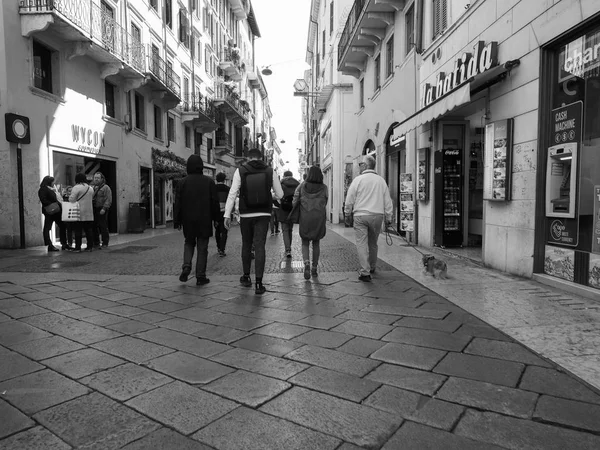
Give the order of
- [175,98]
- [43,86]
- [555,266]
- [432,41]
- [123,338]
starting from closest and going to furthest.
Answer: [123,338] → [555,266] → [432,41] → [43,86] → [175,98]

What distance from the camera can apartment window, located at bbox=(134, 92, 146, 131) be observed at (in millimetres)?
18380

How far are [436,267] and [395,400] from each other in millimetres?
3855

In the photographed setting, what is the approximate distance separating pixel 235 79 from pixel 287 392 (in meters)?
37.2

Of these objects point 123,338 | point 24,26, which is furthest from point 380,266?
point 24,26

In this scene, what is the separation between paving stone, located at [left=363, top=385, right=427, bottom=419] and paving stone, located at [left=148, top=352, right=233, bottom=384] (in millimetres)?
972

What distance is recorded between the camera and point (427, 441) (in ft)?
6.70

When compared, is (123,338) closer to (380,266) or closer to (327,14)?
(380,266)

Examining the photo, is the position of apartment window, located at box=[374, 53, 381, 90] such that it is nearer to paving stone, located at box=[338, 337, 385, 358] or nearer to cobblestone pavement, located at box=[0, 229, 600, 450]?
cobblestone pavement, located at box=[0, 229, 600, 450]

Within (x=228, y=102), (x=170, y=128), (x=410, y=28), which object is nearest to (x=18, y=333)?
(x=410, y=28)

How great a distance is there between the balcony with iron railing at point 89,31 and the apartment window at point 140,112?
5.05 feet

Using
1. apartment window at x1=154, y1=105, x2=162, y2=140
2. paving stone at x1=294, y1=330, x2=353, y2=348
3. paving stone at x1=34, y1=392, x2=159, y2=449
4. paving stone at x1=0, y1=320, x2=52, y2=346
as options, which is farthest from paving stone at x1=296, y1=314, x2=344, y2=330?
apartment window at x1=154, y1=105, x2=162, y2=140

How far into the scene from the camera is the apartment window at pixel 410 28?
1132 centimetres

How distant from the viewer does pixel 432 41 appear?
982 centimetres

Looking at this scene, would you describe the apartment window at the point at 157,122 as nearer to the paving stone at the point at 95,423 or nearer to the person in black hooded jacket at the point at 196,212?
Result: the person in black hooded jacket at the point at 196,212
